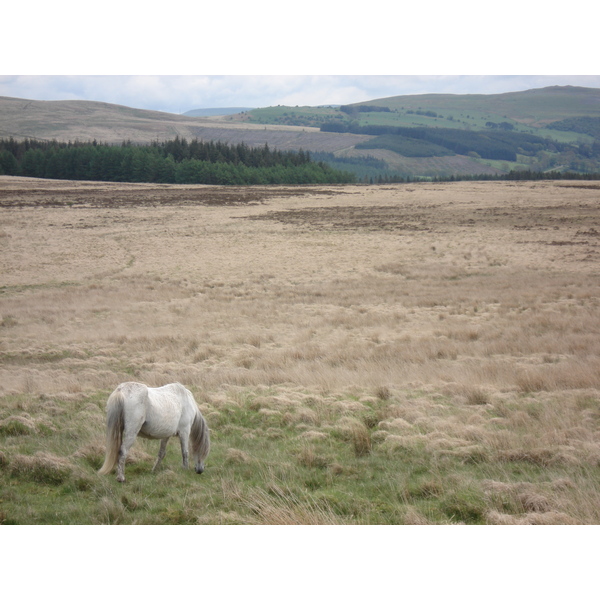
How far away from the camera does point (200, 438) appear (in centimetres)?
750

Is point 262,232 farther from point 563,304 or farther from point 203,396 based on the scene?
point 203,396

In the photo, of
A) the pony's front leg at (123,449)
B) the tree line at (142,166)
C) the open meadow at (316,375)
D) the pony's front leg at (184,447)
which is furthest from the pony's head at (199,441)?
the tree line at (142,166)

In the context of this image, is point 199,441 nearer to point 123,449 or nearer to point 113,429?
point 123,449

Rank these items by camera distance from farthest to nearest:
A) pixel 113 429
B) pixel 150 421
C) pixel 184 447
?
pixel 184 447 < pixel 150 421 < pixel 113 429

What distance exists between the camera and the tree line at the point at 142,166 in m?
106

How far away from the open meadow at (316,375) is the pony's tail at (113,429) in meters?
0.35

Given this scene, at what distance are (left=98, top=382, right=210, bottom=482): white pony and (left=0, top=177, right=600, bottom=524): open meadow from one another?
36 centimetres

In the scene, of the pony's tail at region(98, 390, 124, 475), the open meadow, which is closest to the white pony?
the pony's tail at region(98, 390, 124, 475)

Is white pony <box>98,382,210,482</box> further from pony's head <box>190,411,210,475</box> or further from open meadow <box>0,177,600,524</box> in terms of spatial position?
open meadow <box>0,177,600,524</box>

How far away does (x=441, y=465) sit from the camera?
7.33m

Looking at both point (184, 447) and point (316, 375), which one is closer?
point (184, 447)

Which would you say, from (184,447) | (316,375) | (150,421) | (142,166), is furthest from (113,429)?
(142,166)

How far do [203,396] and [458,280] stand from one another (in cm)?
2305

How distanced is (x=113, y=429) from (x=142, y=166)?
110980 mm
